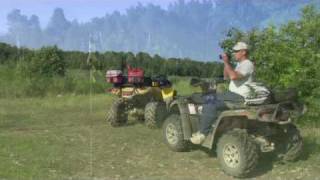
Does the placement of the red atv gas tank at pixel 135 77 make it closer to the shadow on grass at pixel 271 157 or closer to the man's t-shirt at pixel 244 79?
the shadow on grass at pixel 271 157

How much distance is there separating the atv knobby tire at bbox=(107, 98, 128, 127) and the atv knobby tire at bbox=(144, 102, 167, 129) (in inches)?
41.9

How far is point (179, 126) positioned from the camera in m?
11.2

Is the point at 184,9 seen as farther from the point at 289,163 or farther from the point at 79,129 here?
the point at 289,163

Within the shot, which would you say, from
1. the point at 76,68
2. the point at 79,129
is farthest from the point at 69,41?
the point at 76,68

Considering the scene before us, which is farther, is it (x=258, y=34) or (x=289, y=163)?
(x=258, y=34)

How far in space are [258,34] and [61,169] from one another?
642 cm

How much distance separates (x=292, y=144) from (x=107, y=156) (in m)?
3.09

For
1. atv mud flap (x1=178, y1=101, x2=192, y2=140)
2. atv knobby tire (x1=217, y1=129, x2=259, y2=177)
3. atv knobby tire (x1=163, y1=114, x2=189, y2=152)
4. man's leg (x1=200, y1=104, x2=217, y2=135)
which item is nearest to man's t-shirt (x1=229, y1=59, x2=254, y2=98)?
man's leg (x1=200, y1=104, x2=217, y2=135)

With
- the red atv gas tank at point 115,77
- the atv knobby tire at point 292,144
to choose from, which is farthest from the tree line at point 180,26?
the atv knobby tire at point 292,144

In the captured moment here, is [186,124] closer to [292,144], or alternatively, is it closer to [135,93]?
[292,144]

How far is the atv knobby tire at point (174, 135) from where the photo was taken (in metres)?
11.2

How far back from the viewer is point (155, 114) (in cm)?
1392

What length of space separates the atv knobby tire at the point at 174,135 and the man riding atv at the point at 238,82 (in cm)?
101

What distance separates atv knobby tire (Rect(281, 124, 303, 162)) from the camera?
9.86 m
